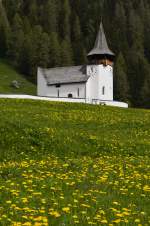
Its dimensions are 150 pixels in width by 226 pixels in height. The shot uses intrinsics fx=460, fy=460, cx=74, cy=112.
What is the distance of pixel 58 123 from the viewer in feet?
118

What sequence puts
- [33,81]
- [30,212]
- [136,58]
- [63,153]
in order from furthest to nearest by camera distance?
1. [136,58]
2. [33,81]
3. [63,153]
4. [30,212]

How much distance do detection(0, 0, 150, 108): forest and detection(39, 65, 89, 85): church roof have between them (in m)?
38.4

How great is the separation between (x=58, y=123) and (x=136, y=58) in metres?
140

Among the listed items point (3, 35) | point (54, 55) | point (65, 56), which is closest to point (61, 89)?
point (54, 55)

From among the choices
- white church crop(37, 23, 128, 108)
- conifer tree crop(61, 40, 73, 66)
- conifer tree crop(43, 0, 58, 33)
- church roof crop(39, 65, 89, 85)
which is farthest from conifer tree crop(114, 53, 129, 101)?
conifer tree crop(43, 0, 58, 33)

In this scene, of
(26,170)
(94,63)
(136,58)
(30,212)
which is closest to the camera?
(30,212)

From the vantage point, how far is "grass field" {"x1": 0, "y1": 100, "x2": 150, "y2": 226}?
34.8ft

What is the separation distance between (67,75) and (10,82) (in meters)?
31.8

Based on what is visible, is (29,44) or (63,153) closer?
(63,153)

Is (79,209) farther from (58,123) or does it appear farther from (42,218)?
(58,123)

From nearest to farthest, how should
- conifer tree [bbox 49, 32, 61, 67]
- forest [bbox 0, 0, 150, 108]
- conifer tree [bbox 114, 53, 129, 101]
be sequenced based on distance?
conifer tree [bbox 114, 53, 129, 101] → forest [bbox 0, 0, 150, 108] → conifer tree [bbox 49, 32, 61, 67]

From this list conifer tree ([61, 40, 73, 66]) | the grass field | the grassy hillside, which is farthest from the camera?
conifer tree ([61, 40, 73, 66])

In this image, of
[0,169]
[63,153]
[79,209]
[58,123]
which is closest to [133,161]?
[63,153]

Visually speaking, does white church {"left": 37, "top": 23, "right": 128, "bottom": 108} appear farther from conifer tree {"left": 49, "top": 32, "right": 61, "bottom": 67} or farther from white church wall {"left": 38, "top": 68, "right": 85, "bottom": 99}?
conifer tree {"left": 49, "top": 32, "right": 61, "bottom": 67}
